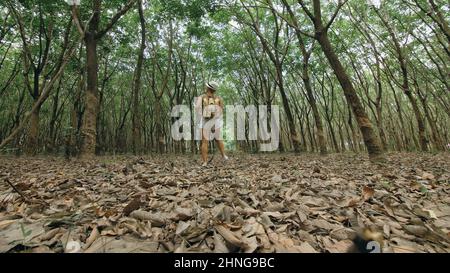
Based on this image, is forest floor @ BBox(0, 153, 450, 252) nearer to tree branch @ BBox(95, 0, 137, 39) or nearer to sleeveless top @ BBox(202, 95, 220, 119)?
sleeveless top @ BBox(202, 95, 220, 119)

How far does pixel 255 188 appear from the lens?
3146 mm

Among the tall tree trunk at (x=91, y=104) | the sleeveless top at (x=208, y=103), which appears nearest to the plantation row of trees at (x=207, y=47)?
the tall tree trunk at (x=91, y=104)

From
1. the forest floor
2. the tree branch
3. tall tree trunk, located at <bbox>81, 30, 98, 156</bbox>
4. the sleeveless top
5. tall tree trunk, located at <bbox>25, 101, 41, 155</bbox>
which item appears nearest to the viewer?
the forest floor

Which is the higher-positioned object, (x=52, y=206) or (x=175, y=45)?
(x=175, y=45)

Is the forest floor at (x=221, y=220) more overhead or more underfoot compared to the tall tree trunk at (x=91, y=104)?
more underfoot

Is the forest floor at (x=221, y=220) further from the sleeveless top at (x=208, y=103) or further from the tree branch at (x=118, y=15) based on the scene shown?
the tree branch at (x=118, y=15)

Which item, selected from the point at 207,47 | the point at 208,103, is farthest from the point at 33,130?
the point at 207,47

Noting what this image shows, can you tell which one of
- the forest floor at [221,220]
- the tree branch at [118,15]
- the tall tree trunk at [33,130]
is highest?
the tree branch at [118,15]

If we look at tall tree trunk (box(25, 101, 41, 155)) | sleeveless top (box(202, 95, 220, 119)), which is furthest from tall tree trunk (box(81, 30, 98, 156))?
tall tree trunk (box(25, 101, 41, 155))

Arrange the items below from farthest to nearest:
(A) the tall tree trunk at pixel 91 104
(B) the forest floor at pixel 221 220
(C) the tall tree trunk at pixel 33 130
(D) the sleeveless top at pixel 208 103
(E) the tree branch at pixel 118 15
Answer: (C) the tall tree trunk at pixel 33 130 < (E) the tree branch at pixel 118 15 < (A) the tall tree trunk at pixel 91 104 < (D) the sleeveless top at pixel 208 103 < (B) the forest floor at pixel 221 220

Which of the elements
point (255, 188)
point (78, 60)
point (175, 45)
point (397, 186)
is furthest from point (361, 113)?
point (175, 45)

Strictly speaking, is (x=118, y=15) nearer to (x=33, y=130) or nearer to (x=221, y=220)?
(x=33, y=130)
